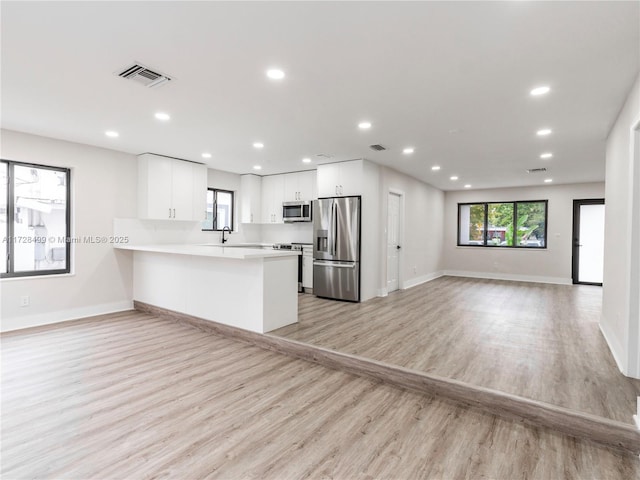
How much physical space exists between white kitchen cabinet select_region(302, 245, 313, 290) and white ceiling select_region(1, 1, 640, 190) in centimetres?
245

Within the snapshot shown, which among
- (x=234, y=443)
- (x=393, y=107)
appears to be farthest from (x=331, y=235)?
(x=234, y=443)

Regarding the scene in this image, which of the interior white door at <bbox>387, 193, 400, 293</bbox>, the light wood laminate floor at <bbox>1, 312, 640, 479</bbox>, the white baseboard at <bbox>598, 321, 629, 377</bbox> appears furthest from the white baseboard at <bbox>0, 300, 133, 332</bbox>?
the white baseboard at <bbox>598, 321, 629, 377</bbox>

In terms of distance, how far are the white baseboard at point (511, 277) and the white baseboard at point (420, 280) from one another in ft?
1.55

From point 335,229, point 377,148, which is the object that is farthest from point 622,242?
point 335,229

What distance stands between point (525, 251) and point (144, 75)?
9162 mm

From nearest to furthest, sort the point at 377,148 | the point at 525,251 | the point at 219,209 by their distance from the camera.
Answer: the point at 377,148 < the point at 219,209 < the point at 525,251

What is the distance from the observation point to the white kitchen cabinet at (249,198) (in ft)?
23.7

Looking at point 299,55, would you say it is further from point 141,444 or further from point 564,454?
point 564,454

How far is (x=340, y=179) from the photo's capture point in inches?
230

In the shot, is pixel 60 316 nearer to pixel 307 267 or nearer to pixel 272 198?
pixel 307 267

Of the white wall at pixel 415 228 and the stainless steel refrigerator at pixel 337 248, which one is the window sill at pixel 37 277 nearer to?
the stainless steel refrigerator at pixel 337 248

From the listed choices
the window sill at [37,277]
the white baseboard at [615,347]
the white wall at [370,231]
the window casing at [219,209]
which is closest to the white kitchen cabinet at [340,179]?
the white wall at [370,231]

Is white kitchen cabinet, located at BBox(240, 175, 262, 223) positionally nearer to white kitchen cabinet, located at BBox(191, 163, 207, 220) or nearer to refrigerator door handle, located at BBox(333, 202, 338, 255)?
white kitchen cabinet, located at BBox(191, 163, 207, 220)

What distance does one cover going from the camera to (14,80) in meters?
2.82
